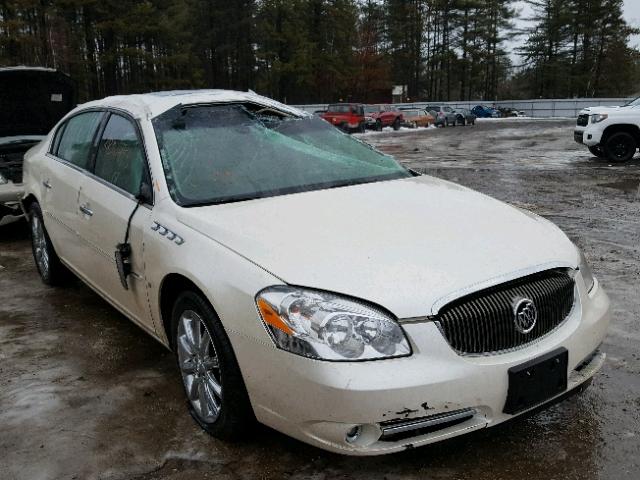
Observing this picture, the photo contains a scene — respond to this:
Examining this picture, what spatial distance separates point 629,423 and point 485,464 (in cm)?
80

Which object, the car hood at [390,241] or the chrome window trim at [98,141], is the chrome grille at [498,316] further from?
the chrome window trim at [98,141]

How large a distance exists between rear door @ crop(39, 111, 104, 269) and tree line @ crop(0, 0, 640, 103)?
106ft

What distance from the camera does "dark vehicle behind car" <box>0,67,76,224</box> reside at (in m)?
6.55

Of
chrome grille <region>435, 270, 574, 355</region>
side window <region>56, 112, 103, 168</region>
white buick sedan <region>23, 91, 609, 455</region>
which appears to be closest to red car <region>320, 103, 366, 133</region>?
side window <region>56, 112, 103, 168</region>

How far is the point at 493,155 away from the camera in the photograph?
16.7 meters

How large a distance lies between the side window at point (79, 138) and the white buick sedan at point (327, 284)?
0.48 m

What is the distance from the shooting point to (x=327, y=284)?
2248 millimetres

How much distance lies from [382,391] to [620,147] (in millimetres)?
13146

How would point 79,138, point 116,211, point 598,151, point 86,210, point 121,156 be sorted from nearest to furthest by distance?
1. point 116,211
2. point 121,156
3. point 86,210
4. point 79,138
5. point 598,151

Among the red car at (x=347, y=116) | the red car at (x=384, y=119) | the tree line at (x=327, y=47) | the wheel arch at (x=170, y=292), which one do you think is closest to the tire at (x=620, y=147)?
the wheel arch at (x=170, y=292)

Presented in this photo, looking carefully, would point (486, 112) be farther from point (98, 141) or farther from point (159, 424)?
point (159, 424)

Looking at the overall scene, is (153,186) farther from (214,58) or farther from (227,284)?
(214,58)

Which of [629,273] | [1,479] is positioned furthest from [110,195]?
[629,273]

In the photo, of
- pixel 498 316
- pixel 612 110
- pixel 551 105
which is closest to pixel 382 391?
pixel 498 316
